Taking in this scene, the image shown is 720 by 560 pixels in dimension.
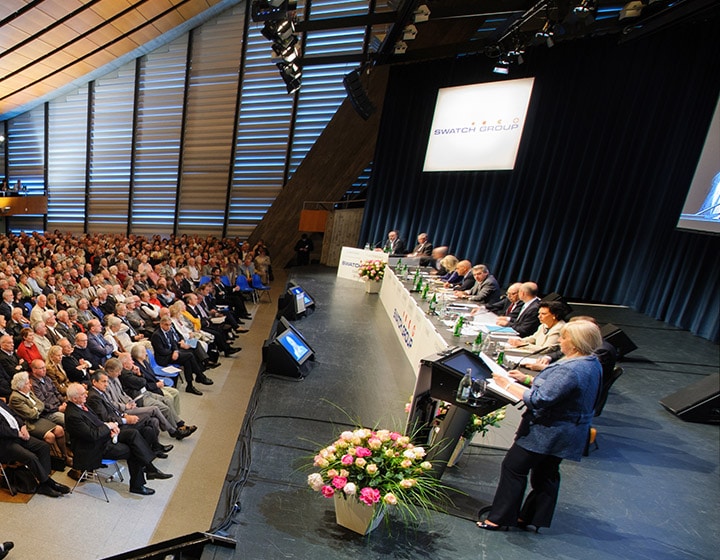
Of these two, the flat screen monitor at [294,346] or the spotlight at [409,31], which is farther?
the spotlight at [409,31]

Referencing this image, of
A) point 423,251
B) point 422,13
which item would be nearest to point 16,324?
point 423,251

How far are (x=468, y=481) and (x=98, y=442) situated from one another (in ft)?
9.68

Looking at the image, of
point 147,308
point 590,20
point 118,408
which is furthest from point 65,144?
point 590,20

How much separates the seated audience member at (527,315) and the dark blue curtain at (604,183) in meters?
3.48

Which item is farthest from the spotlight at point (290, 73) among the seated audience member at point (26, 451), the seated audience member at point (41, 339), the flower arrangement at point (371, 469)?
the flower arrangement at point (371, 469)

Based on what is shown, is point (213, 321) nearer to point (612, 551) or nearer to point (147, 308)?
point (147, 308)

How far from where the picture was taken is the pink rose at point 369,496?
89.6 inches

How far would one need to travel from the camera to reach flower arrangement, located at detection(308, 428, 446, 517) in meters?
2.32

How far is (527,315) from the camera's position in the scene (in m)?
4.80

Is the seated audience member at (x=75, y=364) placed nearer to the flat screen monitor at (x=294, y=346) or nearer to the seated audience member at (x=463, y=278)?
the flat screen monitor at (x=294, y=346)

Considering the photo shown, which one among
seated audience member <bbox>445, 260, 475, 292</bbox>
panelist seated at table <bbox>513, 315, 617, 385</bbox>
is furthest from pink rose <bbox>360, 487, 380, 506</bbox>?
seated audience member <bbox>445, 260, 475, 292</bbox>

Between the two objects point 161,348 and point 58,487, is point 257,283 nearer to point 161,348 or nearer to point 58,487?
point 161,348

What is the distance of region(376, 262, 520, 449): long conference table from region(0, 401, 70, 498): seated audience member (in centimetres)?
330

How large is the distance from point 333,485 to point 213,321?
19.2ft
